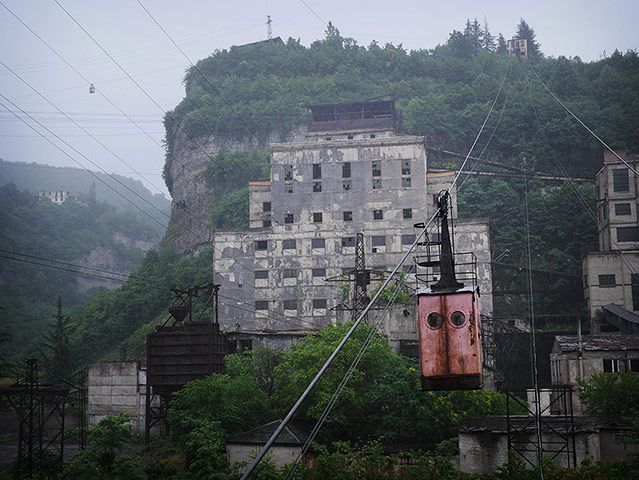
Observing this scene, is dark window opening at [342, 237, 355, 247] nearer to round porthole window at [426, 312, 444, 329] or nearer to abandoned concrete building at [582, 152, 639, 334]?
abandoned concrete building at [582, 152, 639, 334]

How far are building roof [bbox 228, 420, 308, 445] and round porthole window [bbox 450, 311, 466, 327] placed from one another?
19.2m

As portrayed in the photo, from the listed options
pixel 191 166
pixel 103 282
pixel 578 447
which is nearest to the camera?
pixel 578 447

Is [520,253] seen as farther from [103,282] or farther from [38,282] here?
[103,282]

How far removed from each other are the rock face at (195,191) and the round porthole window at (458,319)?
238 feet

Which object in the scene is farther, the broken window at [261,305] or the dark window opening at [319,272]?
the dark window opening at [319,272]

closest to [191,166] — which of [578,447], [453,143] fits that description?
[453,143]

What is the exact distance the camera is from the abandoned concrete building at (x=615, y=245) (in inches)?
2179

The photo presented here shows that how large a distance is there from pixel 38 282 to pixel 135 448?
75.7 m

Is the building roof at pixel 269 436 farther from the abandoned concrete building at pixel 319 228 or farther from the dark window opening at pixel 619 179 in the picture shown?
the dark window opening at pixel 619 179

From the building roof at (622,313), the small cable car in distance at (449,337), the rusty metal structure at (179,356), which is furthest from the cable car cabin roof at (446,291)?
the building roof at (622,313)

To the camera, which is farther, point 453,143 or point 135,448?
point 453,143

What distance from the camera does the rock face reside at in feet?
297

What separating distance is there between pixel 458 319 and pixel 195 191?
7939 centimetres

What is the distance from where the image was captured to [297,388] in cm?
4059
